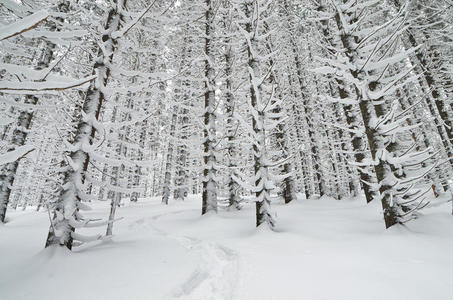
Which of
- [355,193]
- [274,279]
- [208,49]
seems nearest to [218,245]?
[274,279]

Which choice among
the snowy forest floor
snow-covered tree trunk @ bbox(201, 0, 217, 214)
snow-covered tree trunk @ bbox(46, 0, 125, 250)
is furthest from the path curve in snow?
snow-covered tree trunk @ bbox(201, 0, 217, 214)

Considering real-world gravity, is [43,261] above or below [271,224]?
below

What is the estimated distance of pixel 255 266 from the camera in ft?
9.38

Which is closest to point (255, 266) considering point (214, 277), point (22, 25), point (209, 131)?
point (214, 277)

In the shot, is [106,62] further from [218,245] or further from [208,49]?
[208,49]

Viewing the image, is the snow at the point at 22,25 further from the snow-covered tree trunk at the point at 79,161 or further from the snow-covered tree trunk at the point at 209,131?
the snow-covered tree trunk at the point at 209,131

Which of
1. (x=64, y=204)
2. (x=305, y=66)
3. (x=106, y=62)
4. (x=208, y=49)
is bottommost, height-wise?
(x=64, y=204)

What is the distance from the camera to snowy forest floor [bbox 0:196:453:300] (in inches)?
Answer: 86.0

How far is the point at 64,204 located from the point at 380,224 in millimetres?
5839

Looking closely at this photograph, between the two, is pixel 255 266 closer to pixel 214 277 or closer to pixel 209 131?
pixel 214 277

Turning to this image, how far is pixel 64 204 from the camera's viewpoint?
134 inches

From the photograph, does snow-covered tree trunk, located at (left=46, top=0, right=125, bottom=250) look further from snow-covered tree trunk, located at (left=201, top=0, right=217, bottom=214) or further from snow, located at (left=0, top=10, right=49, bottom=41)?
snow-covered tree trunk, located at (left=201, top=0, right=217, bottom=214)

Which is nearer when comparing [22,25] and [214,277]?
[22,25]

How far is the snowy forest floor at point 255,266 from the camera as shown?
218 cm
